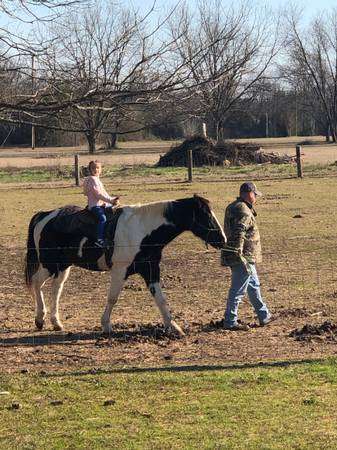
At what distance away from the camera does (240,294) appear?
9156 millimetres

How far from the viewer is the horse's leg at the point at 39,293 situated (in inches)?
372

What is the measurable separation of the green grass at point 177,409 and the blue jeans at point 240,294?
172 centimetres

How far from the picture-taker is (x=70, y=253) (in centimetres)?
955

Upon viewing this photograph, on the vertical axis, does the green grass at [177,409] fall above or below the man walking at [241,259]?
below

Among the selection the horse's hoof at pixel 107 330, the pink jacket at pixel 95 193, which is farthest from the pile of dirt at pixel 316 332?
the pink jacket at pixel 95 193

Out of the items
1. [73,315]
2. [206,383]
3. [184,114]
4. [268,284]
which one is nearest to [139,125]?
[184,114]

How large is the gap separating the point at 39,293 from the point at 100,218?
3.85 ft

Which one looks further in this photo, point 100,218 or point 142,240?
point 100,218

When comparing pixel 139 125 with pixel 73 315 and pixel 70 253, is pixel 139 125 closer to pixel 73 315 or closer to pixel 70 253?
pixel 70 253

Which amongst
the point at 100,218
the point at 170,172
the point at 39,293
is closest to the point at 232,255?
the point at 100,218

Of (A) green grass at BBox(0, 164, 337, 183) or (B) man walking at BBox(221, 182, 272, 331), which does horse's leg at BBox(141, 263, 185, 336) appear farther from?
(A) green grass at BBox(0, 164, 337, 183)

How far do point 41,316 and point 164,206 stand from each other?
1917 mm

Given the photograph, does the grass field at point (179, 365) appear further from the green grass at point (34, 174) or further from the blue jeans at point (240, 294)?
the green grass at point (34, 174)

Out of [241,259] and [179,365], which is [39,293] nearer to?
[241,259]
